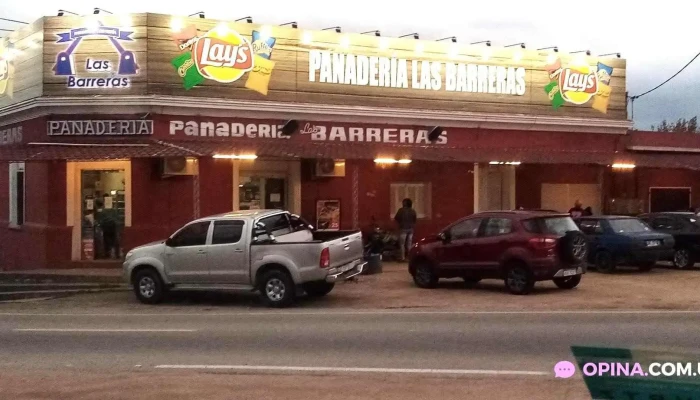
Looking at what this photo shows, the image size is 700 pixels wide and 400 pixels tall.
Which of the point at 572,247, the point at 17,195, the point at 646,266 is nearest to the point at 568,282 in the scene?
the point at 572,247

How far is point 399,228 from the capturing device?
24.0 metres

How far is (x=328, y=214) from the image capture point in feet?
81.3

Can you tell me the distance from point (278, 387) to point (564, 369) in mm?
3259

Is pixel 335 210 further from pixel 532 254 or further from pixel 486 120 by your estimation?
pixel 532 254

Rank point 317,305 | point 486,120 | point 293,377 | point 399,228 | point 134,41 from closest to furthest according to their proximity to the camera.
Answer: point 293,377
point 317,305
point 134,41
point 399,228
point 486,120

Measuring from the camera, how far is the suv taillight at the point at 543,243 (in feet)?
55.9

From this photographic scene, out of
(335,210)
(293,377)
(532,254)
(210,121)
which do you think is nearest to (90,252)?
(210,121)

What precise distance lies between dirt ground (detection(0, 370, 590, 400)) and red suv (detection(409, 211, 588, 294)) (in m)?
8.12

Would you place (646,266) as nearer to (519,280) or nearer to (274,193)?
(519,280)

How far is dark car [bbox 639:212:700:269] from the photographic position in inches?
869

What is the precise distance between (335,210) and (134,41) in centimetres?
732

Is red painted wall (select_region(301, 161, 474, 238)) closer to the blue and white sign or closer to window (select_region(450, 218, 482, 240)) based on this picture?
the blue and white sign

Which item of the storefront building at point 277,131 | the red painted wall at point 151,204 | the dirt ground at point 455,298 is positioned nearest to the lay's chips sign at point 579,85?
the storefront building at point 277,131

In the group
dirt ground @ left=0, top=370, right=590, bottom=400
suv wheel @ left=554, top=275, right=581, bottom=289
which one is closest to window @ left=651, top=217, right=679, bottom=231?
suv wheel @ left=554, top=275, right=581, bottom=289
